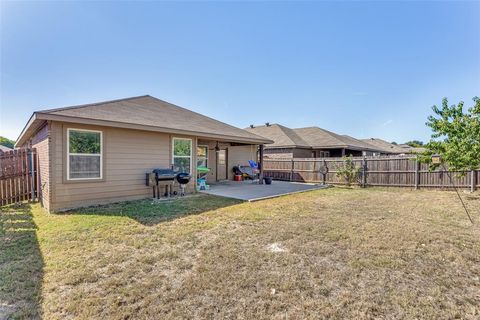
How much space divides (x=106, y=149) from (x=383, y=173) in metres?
12.6

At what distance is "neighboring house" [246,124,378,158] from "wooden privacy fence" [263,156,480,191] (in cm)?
311

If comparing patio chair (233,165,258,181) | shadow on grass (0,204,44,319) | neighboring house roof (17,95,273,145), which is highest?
neighboring house roof (17,95,273,145)

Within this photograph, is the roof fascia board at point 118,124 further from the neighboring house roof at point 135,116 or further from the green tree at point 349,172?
the green tree at point 349,172

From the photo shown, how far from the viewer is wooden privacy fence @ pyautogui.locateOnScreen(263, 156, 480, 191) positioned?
980 cm

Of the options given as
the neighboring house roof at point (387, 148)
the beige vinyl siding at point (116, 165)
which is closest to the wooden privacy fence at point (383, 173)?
the beige vinyl siding at point (116, 165)

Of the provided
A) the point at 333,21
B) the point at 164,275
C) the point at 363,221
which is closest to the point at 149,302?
the point at 164,275

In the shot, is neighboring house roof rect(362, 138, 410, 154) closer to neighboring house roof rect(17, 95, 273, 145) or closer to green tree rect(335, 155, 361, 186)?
green tree rect(335, 155, 361, 186)

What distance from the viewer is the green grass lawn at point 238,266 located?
2.27 meters

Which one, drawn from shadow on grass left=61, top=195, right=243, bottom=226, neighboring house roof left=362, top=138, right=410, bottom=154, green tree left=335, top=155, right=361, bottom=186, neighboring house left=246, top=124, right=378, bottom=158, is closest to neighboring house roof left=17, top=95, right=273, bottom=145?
shadow on grass left=61, top=195, right=243, bottom=226

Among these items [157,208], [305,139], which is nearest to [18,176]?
[157,208]

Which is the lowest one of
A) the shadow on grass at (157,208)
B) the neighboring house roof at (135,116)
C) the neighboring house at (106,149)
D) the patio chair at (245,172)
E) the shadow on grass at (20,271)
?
the shadow on grass at (20,271)

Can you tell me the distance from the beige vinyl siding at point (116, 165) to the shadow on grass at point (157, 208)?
16.0 inches

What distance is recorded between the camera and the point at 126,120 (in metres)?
7.25

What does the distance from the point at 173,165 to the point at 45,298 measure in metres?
6.37
